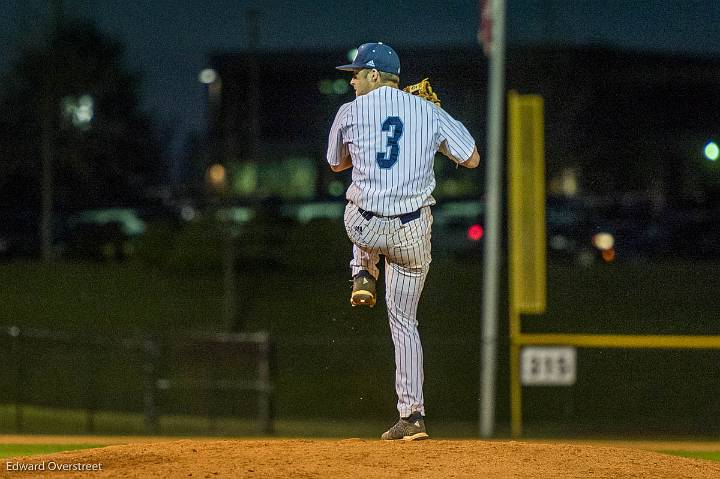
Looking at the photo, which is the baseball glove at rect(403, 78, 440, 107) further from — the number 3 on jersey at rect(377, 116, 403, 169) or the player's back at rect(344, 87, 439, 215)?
the number 3 on jersey at rect(377, 116, 403, 169)

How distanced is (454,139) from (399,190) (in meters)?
0.38

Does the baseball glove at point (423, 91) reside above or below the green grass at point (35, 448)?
above

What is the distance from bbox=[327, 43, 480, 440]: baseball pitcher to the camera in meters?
5.41

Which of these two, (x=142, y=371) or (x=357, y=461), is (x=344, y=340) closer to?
(x=142, y=371)

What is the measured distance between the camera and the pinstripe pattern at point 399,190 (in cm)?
541

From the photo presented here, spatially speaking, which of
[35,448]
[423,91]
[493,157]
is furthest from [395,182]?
[35,448]

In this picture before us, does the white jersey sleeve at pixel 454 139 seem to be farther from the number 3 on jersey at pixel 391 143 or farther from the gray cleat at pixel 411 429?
the gray cleat at pixel 411 429

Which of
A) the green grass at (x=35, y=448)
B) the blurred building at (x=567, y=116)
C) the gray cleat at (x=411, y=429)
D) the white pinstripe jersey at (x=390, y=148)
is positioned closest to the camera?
the white pinstripe jersey at (x=390, y=148)

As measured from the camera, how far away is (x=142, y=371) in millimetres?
14875

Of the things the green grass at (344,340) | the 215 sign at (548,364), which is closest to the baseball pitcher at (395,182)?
the green grass at (344,340)

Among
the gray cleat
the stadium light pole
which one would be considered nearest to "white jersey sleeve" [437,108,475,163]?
the gray cleat

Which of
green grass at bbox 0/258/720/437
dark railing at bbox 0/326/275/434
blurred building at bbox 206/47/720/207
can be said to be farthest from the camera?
blurred building at bbox 206/47/720/207

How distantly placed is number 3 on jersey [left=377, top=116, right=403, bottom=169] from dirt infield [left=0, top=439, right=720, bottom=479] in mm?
1200

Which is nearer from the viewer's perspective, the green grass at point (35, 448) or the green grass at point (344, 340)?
the green grass at point (35, 448)
